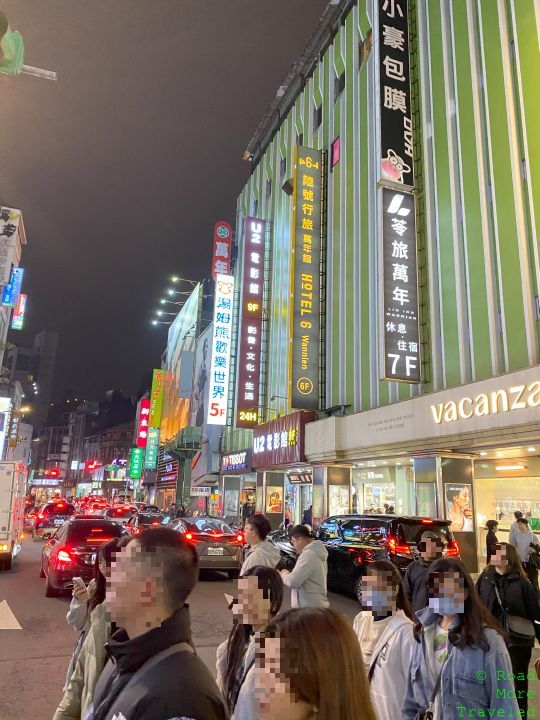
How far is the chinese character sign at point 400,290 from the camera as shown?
15.8 metres

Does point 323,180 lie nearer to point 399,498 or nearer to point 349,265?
point 349,265

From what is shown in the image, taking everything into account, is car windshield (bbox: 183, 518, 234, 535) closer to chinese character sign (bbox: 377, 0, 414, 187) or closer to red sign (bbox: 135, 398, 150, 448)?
chinese character sign (bbox: 377, 0, 414, 187)

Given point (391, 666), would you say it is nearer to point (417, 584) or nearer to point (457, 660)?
point (457, 660)

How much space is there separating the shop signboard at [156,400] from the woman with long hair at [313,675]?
60432mm

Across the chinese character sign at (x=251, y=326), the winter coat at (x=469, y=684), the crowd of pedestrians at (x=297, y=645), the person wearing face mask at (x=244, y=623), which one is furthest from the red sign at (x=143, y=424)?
the winter coat at (x=469, y=684)

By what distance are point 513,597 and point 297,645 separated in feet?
13.2

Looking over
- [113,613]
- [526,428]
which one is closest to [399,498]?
[526,428]

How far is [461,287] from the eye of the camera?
15.3 m

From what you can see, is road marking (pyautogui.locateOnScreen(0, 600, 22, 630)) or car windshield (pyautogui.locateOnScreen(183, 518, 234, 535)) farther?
car windshield (pyautogui.locateOnScreen(183, 518, 234, 535))

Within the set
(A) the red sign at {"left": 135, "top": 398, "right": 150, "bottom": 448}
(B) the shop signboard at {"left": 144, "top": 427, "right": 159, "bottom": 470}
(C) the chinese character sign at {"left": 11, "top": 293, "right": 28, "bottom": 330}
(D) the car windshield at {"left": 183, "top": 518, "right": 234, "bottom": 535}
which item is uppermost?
(C) the chinese character sign at {"left": 11, "top": 293, "right": 28, "bottom": 330}

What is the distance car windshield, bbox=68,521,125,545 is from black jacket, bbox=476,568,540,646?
28.9ft

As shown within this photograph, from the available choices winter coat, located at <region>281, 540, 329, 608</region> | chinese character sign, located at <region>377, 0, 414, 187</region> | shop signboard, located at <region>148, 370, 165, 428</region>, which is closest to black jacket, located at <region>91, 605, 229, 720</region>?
winter coat, located at <region>281, 540, 329, 608</region>

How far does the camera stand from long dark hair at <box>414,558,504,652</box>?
115 inches

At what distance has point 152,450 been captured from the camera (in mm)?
61719
